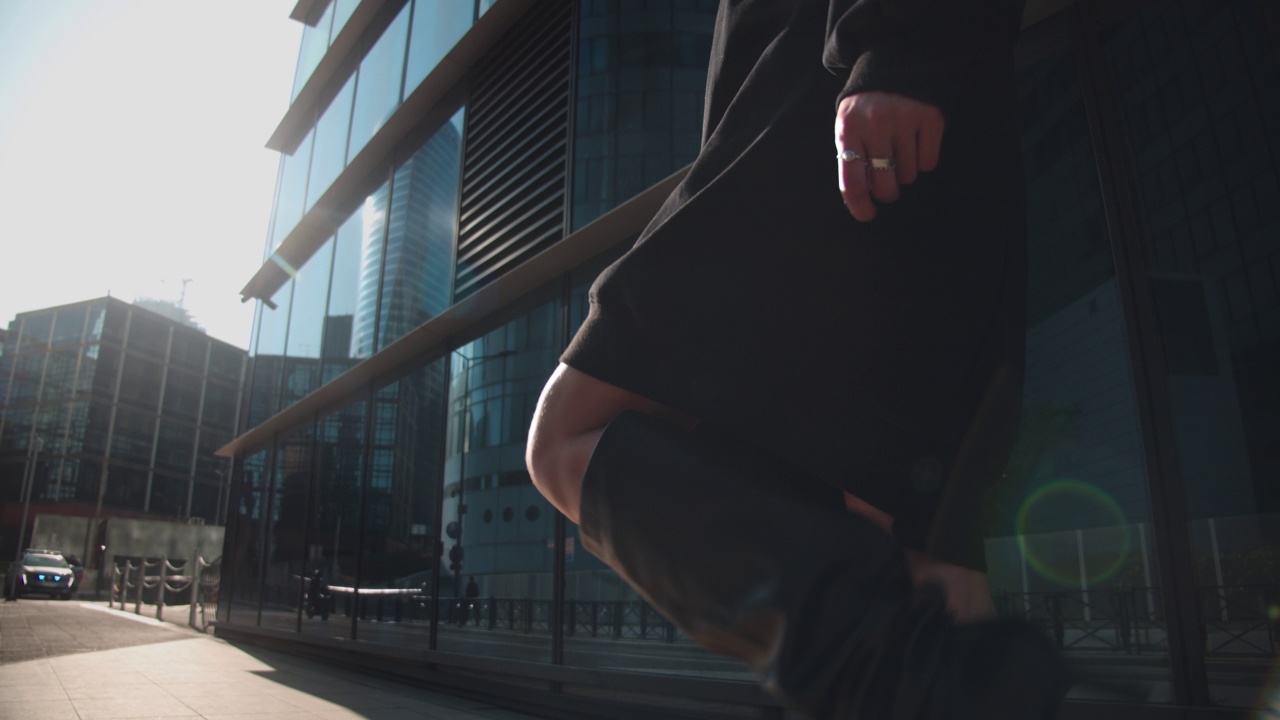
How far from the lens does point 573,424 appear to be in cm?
97

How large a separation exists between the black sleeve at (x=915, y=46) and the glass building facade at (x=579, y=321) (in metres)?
0.63

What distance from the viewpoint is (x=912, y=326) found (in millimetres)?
985

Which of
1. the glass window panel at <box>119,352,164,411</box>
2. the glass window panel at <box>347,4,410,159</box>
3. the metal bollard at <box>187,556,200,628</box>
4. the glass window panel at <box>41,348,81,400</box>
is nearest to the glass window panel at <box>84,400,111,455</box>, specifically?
the glass window panel at <box>119,352,164,411</box>

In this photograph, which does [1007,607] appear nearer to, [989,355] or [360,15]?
[989,355]

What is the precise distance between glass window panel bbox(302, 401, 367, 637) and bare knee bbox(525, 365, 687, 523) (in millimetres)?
6714

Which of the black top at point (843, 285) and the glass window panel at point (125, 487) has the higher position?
the glass window panel at point (125, 487)

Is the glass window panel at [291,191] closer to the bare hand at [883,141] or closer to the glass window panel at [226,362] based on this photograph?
the bare hand at [883,141]

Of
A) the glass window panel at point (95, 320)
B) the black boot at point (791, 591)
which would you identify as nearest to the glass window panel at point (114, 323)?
the glass window panel at point (95, 320)

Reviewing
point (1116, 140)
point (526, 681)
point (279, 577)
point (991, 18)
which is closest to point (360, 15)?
point (279, 577)

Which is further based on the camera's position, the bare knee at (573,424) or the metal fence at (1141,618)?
the metal fence at (1141,618)

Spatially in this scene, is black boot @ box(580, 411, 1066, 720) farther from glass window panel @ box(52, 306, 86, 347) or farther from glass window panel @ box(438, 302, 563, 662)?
glass window panel @ box(52, 306, 86, 347)

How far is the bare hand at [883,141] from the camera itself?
869 mm

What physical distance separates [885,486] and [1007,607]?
6.17 feet

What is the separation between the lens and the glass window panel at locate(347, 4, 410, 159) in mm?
9117
